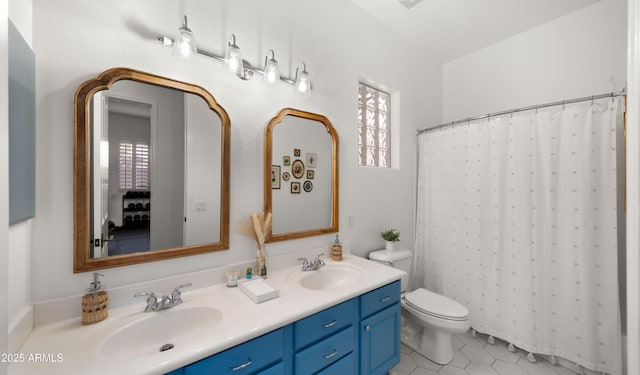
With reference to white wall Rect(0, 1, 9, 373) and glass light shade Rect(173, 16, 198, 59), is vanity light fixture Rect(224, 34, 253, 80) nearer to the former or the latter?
glass light shade Rect(173, 16, 198, 59)

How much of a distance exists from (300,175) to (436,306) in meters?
1.43

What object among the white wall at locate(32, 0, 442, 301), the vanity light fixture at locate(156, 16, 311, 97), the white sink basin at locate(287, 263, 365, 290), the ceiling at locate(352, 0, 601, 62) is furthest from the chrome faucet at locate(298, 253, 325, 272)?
the ceiling at locate(352, 0, 601, 62)

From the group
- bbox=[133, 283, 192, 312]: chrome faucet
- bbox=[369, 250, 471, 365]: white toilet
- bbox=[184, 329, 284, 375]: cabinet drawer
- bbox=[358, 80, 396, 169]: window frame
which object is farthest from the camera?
bbox=[358, 80, 396, 169]: window frame

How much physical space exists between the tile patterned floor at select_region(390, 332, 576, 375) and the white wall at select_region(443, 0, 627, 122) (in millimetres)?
2203

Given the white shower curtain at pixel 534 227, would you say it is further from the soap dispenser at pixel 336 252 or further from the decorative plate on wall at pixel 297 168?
the decorative plate on wall at pixel 297 168

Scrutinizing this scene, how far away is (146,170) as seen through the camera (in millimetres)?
1233

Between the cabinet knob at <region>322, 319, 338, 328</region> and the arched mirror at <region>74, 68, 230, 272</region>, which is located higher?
the arched mirror at <region>74, 68, 230, 272</region>

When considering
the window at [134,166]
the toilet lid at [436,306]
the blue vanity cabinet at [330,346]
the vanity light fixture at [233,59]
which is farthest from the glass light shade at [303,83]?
the toilet lid at [436,306]

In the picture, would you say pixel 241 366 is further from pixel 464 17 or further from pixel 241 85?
pixel 464 17

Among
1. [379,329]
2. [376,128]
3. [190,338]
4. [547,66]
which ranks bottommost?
[379,329]

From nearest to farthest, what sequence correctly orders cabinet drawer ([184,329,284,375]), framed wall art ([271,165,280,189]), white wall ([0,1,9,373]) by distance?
white wall ([0,1,9,373])
cabinet drawer ([184,329,284,375])
framed wall art ([271,165,280,189])

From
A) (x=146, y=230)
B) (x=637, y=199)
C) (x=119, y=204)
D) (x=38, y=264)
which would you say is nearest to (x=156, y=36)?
(x=119, y=204)

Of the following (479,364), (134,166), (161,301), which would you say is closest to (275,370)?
(161,301)

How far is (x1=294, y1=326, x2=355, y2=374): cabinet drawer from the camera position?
1.12 meters
